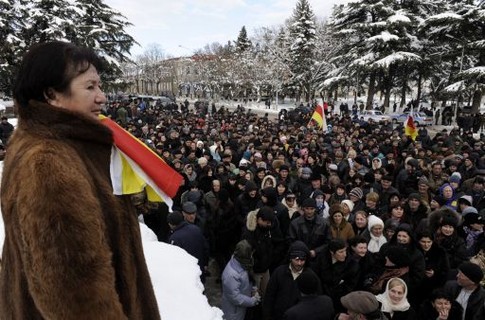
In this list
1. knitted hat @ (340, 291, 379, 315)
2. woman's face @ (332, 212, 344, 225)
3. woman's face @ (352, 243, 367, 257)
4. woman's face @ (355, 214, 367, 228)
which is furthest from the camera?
woman's face @ (355, 214, 367, 228)

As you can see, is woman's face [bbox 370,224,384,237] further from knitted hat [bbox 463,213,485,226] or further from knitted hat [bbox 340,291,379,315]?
knitted hat [bbox 340,291,379,315]

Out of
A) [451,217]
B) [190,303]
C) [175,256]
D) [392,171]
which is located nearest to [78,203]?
→ [190,303]

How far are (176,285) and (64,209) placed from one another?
278cm

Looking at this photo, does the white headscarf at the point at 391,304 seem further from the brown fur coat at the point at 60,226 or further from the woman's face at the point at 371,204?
the brown fur coat at the point at 60,226

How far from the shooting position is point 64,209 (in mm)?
1162

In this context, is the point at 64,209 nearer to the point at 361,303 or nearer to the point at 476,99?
the point at 361,303

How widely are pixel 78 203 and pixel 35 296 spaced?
290mm

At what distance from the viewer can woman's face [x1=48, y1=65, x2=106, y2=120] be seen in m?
1.42

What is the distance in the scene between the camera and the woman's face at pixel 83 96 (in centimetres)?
142

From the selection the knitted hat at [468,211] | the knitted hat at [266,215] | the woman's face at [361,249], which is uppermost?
the knitted hat at [266,215]

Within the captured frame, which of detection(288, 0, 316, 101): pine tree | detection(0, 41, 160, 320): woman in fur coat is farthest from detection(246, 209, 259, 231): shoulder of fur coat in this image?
detection(288, 0, 316, 101): pine tree

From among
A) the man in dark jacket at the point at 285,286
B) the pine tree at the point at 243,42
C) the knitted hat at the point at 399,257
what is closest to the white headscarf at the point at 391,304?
the knitted hat at the point at 399,257

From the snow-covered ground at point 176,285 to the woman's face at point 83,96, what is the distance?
6.97 feet

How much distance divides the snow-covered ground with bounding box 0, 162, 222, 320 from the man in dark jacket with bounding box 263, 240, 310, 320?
960mm
